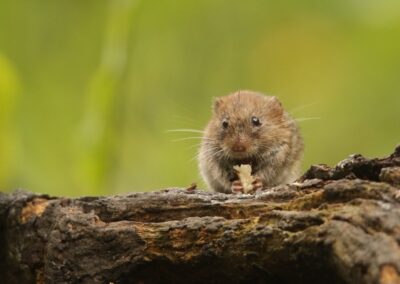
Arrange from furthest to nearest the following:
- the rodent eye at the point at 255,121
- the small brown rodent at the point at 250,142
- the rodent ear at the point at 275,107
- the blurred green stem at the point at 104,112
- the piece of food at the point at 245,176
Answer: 1. the rodent ear at the point at 275,107
2. the rodent eye at the point at 255,121
3. the small brown rodent at the point at 250,142
4. the piece of food at the point at 245,176
5. the blurred green stem at the point at 104,112

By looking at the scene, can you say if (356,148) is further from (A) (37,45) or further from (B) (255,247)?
(B) (255,247)

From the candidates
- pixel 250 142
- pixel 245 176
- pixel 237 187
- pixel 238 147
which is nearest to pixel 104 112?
pixel 237 187

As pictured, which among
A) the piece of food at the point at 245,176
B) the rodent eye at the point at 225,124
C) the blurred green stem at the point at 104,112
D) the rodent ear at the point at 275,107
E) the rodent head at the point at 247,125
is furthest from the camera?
the rodent ear at the point at 275,107

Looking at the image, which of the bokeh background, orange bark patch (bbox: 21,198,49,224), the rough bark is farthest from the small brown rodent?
the rough bark

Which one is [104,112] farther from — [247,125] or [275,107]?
[275,107]

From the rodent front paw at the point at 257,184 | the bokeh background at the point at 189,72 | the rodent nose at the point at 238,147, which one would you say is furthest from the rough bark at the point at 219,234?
the rodent nose at the point at 238,147

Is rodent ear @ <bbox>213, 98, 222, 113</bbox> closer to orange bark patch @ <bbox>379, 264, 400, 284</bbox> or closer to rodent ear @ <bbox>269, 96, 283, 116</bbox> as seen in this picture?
rodent ear @ <bbox>269, 96, 283, 116</bbox>

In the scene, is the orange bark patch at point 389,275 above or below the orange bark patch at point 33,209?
below

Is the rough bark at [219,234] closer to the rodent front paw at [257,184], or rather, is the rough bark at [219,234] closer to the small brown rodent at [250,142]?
the rodent front paw at [257,184]
